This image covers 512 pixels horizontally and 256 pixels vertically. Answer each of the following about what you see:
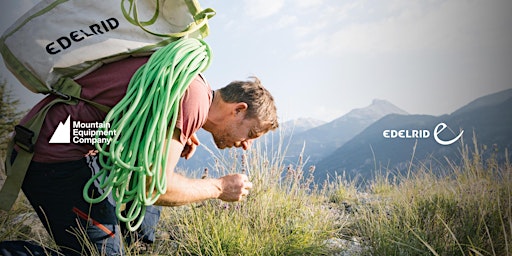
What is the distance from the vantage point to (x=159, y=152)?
1800 mm

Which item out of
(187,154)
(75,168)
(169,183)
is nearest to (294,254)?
(187,154)

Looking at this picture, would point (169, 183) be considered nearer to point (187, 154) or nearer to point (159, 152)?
point (159, 152)

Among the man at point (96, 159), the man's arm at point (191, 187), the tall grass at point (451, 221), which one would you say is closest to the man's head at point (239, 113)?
the man at point (96, 159)

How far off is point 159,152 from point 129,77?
0.36 meters

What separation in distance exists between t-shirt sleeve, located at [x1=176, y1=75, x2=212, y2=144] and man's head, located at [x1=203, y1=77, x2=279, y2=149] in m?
0.31

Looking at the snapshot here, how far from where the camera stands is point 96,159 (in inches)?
79.8

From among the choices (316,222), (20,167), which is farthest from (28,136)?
(316,222)

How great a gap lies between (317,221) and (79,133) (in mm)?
1621

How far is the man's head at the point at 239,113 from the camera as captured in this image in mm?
2213

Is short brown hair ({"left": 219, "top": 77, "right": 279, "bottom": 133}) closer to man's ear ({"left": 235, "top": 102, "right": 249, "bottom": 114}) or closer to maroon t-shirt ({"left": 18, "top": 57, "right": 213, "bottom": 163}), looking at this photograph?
man's ear ({"left": 235, "top": 102, "right": 249, "bottom": 114})

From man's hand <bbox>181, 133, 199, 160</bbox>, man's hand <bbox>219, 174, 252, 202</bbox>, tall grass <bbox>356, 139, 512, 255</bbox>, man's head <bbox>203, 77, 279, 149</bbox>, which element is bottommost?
tall grass <bbox>356, 139, 512, 255</bbox>

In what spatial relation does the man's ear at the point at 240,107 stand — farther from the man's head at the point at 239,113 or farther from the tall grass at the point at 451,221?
the tall grass at the point at 451,221

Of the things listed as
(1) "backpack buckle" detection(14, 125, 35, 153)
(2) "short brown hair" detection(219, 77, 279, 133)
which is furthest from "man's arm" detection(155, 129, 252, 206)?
(1) "backpack buckle" detection(14, 125, 35, 153)

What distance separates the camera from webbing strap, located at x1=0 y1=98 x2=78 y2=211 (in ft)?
6.31
